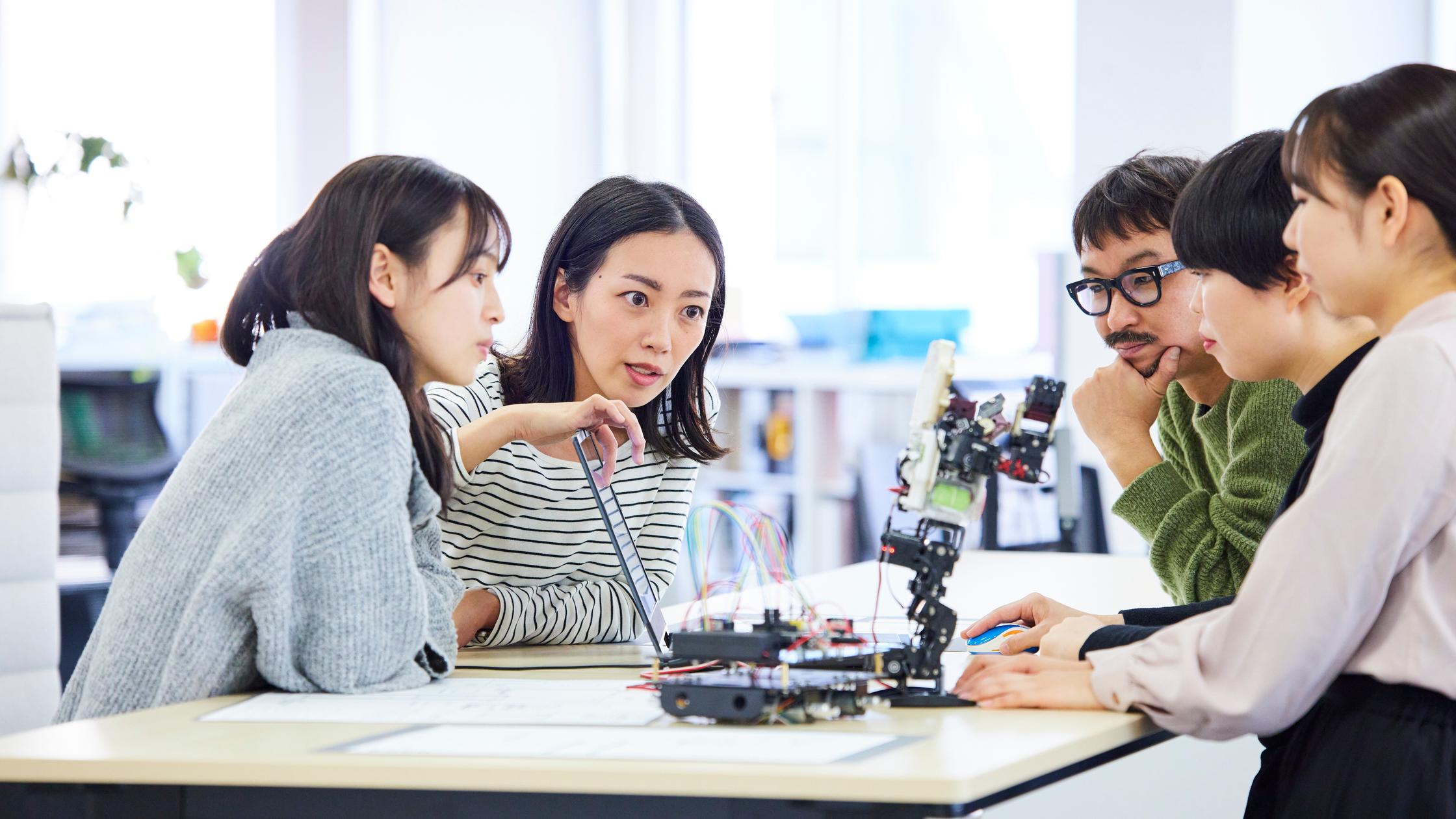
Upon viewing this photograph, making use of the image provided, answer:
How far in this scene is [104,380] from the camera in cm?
500

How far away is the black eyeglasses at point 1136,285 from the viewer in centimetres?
189

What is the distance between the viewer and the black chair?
15.1 feet

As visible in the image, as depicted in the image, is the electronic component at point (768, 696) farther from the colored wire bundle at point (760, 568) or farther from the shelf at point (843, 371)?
the shelf at point (843, 371)

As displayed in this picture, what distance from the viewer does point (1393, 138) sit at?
116 cm

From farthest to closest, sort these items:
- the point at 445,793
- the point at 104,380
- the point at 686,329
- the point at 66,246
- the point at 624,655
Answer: the point at 66,246 → the point at 104,380 → the point at 686,329 → the point at 624,655 → the point at 445,793

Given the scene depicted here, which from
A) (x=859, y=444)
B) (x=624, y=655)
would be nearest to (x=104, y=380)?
(x=859, y=444)

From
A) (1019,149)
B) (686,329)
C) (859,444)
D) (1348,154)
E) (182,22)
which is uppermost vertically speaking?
(182,22)

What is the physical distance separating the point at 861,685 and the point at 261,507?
57 centimetres

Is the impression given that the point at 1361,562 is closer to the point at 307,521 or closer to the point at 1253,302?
the point at 1253,302

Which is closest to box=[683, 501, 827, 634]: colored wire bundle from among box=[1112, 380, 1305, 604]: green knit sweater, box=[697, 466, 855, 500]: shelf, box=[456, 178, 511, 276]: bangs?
box=[456, 178, 511, 276]: bangs

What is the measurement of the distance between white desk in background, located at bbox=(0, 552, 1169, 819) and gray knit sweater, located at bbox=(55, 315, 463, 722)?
7 cm

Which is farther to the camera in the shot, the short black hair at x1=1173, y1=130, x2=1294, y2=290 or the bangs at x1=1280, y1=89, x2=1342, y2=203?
the short black hair at x1=1173, y1=130, x2=1294, y2=290

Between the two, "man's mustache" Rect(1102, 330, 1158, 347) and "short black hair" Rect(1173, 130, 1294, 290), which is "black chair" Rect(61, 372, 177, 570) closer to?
"man's mustache" Rect(1102, 330, 1158, 347)

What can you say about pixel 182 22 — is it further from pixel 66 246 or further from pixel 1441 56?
pixel 1441 56
